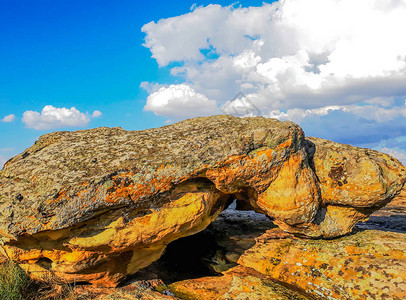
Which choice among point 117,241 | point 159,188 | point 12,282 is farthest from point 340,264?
point 12,282

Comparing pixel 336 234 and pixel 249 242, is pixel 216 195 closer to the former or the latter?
pixel 249 242

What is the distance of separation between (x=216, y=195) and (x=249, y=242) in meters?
3.03

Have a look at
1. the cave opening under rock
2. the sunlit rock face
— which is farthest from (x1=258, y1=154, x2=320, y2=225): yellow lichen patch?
the cave opening under rock

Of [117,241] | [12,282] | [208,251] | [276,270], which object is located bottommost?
[276,270]

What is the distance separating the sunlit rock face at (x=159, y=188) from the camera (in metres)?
6.67

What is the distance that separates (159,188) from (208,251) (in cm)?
475

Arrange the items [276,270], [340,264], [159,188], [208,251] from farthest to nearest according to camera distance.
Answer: [208,251], [276,270], [340,264], [159,188]

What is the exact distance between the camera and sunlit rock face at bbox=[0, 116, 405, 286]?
6.67 meters

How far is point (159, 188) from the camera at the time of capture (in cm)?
706

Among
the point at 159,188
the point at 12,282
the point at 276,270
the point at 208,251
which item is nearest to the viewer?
the point at 159,188

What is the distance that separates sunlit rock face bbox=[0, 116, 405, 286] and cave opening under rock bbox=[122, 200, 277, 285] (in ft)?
4.66

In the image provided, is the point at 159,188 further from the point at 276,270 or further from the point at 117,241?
the point at 276,270

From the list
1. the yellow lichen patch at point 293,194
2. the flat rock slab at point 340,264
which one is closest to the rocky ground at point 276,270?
the flat rock slab at point 340,264

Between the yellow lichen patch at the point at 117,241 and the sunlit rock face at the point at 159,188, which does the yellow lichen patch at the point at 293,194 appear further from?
the yellow lichen patch at the point at 117,241
